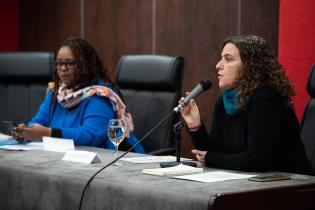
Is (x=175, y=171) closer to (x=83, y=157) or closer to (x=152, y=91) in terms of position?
(x=83, y=157)

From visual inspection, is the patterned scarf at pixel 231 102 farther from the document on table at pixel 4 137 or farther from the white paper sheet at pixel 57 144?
the document on table at pixel 4 137

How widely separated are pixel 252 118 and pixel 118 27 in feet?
10.7

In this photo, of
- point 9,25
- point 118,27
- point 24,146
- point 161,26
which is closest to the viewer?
point 24,146

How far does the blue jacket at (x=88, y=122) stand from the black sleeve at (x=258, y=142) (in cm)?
101

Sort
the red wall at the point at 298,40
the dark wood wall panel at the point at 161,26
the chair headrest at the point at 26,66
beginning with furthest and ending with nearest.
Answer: the dark wood wall panel at the point at 161,26 → the chair headrest at the point at 26,66 → the red wall at the point at 298,40

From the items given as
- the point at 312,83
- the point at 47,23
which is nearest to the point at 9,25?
the point at 47,23

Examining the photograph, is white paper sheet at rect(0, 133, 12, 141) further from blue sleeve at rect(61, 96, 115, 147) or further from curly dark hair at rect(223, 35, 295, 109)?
curly dark hair at rect(223, 35, 295, 109)

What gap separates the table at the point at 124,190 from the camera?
2064mm

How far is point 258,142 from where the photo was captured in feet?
8.78

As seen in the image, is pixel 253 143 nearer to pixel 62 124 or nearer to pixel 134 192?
pixel 134 192

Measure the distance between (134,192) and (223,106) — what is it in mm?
954

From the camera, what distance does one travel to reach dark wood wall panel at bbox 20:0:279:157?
4867mm

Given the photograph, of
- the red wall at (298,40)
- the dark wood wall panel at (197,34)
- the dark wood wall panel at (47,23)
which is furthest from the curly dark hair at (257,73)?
the dark wood wall panel at (47,23)

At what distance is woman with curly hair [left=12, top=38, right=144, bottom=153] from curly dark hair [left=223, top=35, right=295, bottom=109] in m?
0.93
